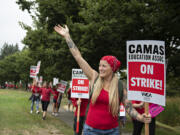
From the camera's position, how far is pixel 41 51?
717 inches

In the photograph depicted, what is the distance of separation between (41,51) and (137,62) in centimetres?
1389

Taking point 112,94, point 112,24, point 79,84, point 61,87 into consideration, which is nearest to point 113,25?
point 112,24

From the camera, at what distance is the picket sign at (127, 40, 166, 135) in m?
4.70

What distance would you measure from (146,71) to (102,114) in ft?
3.95

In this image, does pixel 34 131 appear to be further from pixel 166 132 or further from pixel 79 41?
pixel 166 132

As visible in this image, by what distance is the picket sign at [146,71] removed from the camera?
4.70 metres

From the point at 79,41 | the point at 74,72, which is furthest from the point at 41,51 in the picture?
the point at 74,72

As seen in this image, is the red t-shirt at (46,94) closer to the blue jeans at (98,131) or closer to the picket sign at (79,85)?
the picket sign at (79,85)

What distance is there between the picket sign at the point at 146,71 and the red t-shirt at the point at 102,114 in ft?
2.71

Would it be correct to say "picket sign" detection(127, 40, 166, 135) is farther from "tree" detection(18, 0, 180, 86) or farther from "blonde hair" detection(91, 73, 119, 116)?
"tree" detection(18, 0, 180, 86)

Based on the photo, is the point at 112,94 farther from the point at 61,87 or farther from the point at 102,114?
the point at 61,87

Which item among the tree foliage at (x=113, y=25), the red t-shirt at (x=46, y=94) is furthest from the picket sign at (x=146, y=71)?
the red t-shirt at (x=46, y=94)

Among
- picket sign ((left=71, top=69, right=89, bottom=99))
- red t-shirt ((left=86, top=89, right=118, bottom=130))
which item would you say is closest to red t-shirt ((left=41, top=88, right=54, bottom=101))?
picket sign ((left=71, top=69, right=89, bottom=99))

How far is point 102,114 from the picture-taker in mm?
3992
